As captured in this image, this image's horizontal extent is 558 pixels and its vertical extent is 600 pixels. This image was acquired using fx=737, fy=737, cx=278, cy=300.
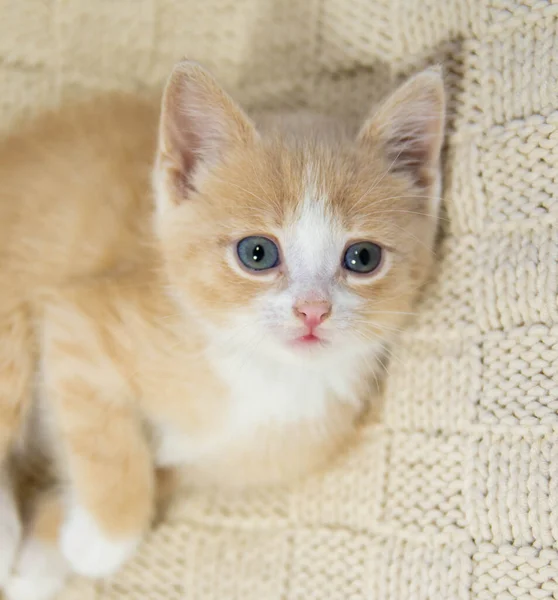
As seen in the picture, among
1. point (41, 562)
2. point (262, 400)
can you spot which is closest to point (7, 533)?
point (41, 562)

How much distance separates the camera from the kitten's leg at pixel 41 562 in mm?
1321

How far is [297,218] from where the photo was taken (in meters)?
1.11

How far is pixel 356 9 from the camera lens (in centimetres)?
138

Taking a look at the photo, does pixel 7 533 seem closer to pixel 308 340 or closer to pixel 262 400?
pixel 262 400

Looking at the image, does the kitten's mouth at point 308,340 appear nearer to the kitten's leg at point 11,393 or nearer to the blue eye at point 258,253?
the blue eye at point 258,253

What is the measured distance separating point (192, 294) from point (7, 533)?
547 millimetres

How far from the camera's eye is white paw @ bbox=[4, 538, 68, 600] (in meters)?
1.32

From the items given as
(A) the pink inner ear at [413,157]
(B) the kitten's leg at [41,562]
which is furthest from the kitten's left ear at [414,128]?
(B) the kitten's leg at [41,562]

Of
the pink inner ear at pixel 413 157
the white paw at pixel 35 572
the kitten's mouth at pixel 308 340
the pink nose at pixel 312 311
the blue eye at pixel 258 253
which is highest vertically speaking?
the pink inner ear at pixel 413 157

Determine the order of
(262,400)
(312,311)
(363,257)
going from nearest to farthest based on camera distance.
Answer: (312,311) → (363,257) → (262,400)

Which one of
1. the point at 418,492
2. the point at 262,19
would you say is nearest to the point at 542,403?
the point at 418,492

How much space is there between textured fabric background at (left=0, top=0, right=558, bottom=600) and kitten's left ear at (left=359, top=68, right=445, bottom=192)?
0.17 feet

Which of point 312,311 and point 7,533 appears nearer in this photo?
point 312,311

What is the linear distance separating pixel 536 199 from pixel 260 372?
52 cm
